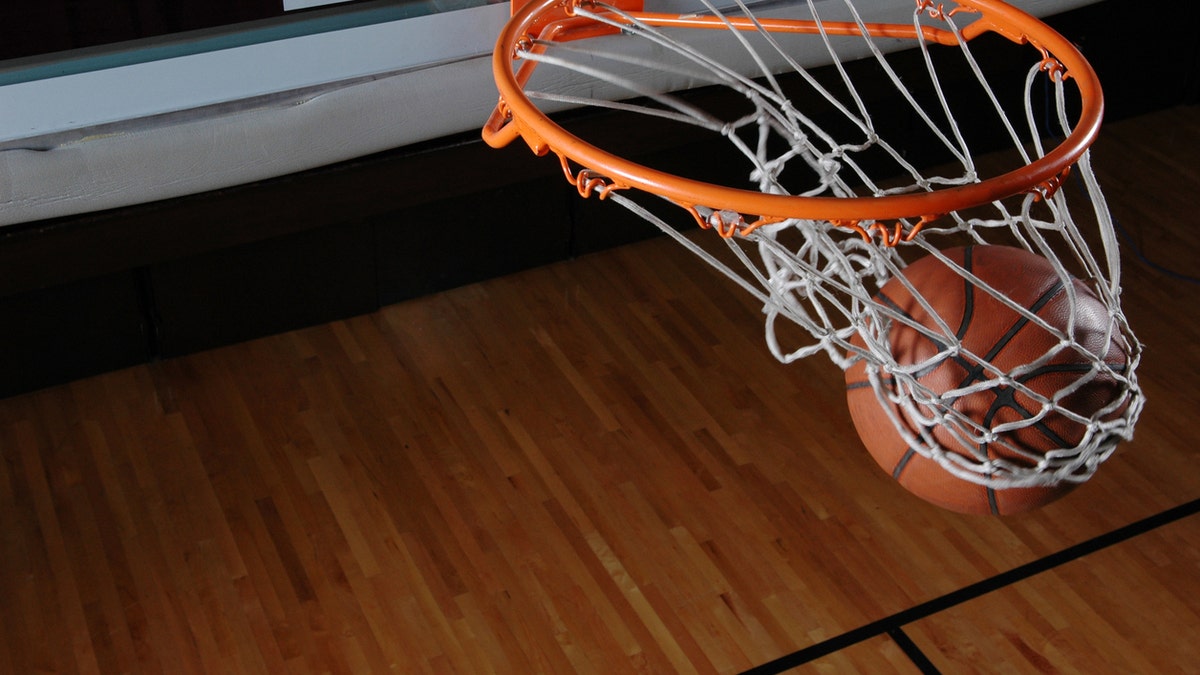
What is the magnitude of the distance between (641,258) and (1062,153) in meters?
1.79

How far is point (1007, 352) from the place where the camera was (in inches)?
62.9

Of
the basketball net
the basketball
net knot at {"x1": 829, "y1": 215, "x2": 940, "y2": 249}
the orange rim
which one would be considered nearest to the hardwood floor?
the basketball net

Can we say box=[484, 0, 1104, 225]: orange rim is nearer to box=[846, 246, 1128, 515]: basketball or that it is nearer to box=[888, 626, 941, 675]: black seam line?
box=[846, 246, 1128, 515]: basketball

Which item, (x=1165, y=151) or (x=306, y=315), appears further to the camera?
(x=1165, y=151)

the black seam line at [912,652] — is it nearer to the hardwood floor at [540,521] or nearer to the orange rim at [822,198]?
the hardwood floor at [540,521]

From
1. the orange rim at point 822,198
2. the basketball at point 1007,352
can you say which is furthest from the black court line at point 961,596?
the orange rim at point 822,198

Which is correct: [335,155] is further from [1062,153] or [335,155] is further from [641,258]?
[1062,153]

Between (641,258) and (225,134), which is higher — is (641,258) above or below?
below

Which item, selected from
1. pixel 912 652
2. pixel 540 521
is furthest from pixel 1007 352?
pixel 540 521

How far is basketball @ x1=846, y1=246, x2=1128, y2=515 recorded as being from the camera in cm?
158

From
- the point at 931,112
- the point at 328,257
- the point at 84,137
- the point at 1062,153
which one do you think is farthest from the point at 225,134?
the point at 931,112

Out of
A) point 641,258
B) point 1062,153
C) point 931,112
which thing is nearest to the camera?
point 1062,153

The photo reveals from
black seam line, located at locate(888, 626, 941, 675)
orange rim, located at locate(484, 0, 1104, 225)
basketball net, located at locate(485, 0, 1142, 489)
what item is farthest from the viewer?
black seam line, located at locate(888, 626, 941, 675)

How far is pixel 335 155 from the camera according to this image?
2.41 meters
